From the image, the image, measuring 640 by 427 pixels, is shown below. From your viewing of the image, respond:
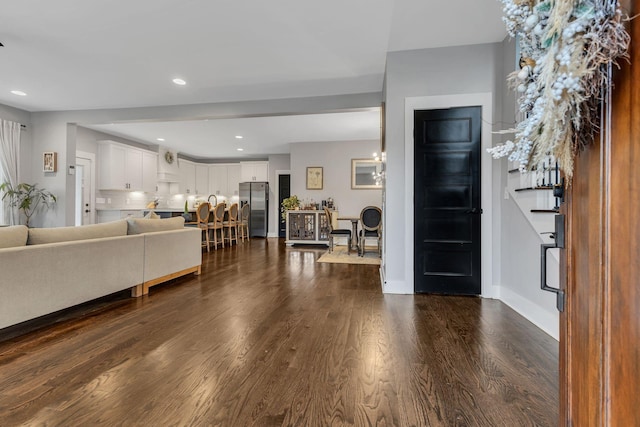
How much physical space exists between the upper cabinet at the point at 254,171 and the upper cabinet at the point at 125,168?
2405 mm

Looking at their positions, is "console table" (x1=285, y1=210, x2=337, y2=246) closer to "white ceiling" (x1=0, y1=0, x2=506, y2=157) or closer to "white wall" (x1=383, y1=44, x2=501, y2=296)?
"white ceiling" (x1=0, y1=0, x2=506, y2=157)

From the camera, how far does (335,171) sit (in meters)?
7.62

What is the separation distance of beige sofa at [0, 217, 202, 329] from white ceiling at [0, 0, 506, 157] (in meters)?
1.93

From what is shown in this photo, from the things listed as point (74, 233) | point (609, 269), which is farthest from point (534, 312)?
point (74, 233)

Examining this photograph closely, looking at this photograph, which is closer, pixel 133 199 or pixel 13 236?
pixel 13 236

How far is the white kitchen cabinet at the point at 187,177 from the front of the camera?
8.84 m

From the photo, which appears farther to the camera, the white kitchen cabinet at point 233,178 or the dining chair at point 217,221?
the white kitchen cabinet at point 233,178

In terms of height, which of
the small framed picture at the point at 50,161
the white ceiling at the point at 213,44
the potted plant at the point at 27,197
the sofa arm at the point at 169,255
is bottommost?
the sofa arm at the point at 169,255

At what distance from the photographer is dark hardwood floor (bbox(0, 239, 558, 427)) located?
4.17 ft

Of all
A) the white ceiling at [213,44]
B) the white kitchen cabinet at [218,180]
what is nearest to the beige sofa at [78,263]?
the white ceiling at [213,44]

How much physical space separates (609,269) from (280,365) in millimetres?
1529

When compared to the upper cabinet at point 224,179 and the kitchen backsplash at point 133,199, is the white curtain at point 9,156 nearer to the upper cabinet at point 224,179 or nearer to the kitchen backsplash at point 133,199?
the kitchen backsplash at point 133,199

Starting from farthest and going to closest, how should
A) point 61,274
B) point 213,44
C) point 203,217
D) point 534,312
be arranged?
point 203,217 < point 213,44 < point 534,312 < point 61,274

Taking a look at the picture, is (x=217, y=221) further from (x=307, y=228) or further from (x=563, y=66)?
(x=563, y=66)
